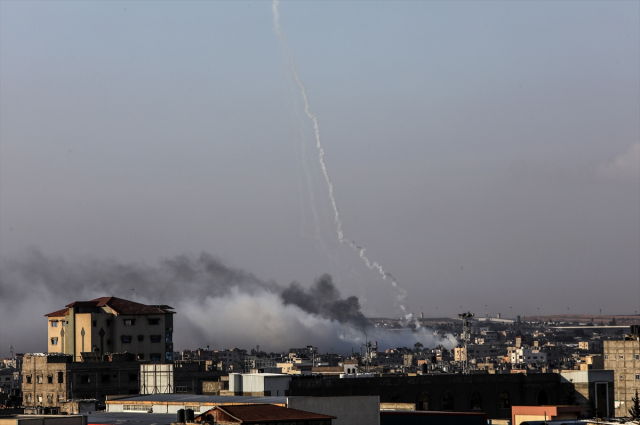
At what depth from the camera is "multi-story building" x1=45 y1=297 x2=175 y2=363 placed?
565 ft

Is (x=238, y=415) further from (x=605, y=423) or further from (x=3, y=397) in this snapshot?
(x=3, y=397)

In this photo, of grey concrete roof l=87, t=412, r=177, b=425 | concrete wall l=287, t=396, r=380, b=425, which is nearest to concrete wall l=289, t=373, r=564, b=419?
grey concrete roof l=87, t=412, r=177, b=425

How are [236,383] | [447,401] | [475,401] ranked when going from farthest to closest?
[475,401]
[447,401]
[236,383]

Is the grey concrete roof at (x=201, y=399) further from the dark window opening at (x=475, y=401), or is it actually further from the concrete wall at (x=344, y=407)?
the dark window opening at (x=475, y=401)

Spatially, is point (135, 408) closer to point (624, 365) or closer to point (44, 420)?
point (44, 420)

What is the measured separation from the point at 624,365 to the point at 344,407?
90.4 meters

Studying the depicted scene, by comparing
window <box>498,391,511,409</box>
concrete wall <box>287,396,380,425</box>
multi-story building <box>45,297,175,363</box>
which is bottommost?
window <box>498,391,511,409</box>

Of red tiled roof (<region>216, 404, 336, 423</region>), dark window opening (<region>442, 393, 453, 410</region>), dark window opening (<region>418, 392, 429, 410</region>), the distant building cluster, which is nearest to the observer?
red tiled roof (<region>216, 404, 336, 423</region>)

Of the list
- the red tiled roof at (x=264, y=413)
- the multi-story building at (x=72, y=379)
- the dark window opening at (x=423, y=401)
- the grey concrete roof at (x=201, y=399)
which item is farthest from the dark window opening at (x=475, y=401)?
the red tiled roof at (x=264, y=413)

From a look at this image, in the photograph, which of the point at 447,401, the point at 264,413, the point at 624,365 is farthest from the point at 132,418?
the point at 624,365

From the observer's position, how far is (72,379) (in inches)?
5369

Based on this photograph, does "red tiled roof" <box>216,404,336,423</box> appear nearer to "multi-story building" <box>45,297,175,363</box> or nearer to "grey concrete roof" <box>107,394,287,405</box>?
"grey concrete roof" <box>107,394,287,405</box>

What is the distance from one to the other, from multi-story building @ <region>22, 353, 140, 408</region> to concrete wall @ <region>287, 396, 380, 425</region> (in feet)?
223

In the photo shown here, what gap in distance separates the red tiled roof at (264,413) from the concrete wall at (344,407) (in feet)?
11.7
